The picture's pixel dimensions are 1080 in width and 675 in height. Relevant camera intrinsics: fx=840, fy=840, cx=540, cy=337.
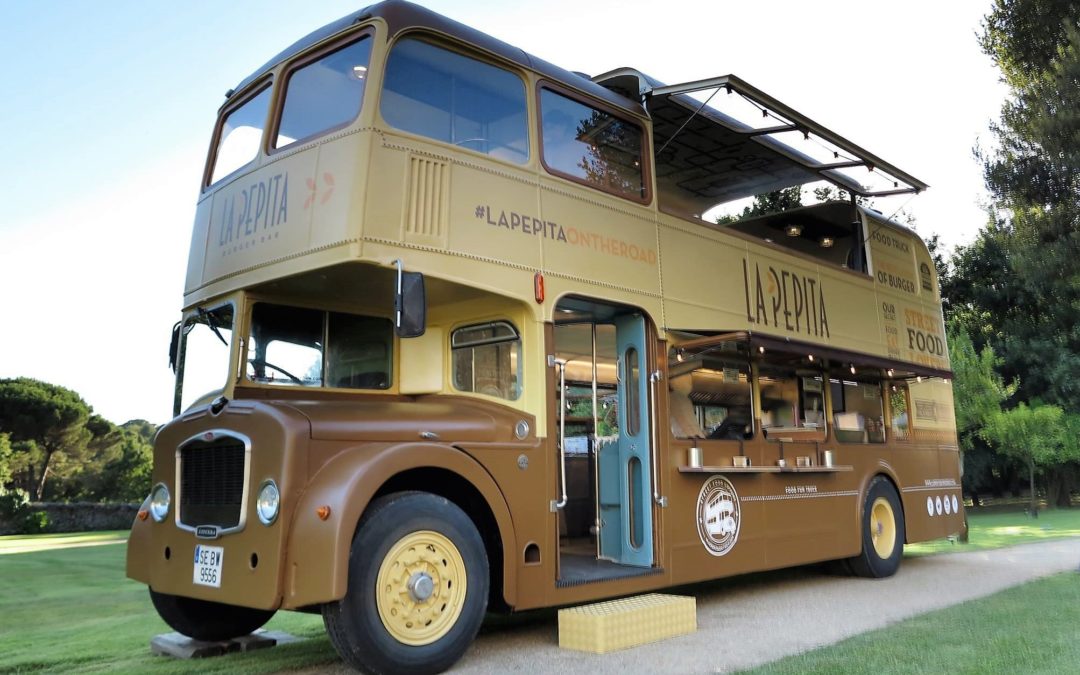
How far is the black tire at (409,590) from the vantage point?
4.48 metres

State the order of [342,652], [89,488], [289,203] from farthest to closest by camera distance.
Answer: [89,488] → [289,203] → [342,652]

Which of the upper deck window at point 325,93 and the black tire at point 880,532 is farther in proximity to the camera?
A: the black tire at point 880,532

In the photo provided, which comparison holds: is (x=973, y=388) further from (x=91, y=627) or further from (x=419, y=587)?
(x=419, y=587)

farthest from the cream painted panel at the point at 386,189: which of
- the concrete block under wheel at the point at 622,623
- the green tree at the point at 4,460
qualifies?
the green tree at the point at 4,460

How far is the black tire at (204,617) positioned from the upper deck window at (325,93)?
3199 mm

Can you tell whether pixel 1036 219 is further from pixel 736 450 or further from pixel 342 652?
pixel 342 652

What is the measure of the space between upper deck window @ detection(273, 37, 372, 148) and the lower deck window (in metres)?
1.24

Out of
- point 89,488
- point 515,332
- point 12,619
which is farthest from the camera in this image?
point 89,488

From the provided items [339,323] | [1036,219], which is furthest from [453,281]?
[1036,219]

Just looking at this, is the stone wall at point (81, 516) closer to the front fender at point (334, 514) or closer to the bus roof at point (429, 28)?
the bus roof at point (429, 28)

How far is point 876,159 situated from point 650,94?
2850 mm

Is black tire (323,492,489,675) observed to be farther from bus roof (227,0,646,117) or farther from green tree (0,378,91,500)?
green tree (0,378,91,500)

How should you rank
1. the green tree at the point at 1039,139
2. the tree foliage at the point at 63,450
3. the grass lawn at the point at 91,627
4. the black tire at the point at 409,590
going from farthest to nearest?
the tree foliage at the point at 63,450 < the green tree at the point at 1039,139 < the grass lawn at the point at 91,627 < the black tire at the point at 409,590

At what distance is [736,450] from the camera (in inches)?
304
